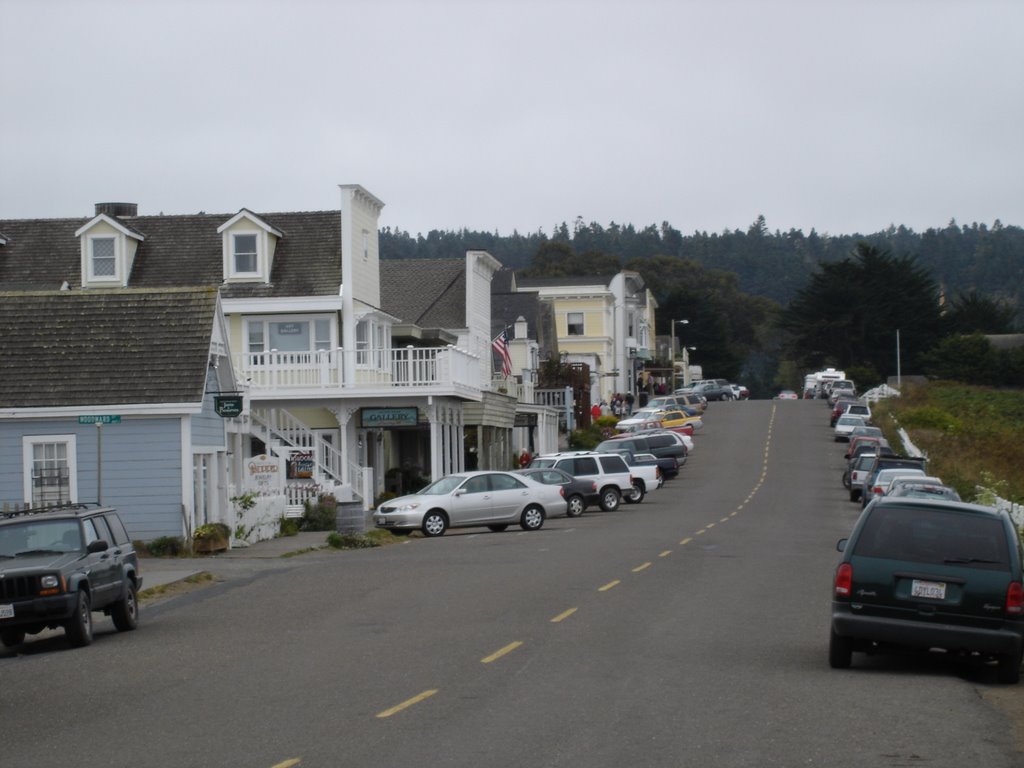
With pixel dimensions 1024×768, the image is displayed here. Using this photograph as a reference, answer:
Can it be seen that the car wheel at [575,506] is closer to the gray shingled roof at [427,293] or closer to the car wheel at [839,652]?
the gray shingled roof at [427,293]

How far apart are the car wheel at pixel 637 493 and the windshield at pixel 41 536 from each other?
29331 millimetres

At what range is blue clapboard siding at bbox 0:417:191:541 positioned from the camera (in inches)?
1164

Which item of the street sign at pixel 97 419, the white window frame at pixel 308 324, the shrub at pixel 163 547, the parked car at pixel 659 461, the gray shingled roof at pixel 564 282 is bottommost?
the shrub at pixel 163 547

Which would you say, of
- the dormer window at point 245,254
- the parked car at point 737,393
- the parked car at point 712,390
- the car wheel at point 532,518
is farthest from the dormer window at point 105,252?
the parked car at point 737,393

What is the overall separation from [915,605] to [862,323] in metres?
108

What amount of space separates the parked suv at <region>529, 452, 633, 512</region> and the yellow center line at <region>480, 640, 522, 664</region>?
27.6m

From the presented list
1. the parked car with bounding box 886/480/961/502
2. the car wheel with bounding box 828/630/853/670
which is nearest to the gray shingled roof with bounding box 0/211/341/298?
the parked car with bounding box 886/480/961/502

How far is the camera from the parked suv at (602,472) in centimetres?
4347

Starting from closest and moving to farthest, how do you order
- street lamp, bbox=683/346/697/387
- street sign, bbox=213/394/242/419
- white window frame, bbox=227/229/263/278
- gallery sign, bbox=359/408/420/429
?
street sign, bbox=213/394/242/419 < gallery sign, bbox=359/408/420/429 < white window frame, bbox=227/229/263/278 < street lamp, bbox=683/346/697/387

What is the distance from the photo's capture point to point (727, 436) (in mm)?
76562

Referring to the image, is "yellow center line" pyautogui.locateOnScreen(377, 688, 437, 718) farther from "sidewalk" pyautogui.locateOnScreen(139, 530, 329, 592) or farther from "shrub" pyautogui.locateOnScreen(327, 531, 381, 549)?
"shrub" pyautogui.locateOnScreen(327, 531, 381, 549)

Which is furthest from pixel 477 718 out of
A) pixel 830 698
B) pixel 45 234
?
pixel 45 234

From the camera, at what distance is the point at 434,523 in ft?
115

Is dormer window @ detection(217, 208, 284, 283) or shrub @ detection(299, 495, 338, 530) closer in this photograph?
shrub @ detection(299, 495, 338, 530)
